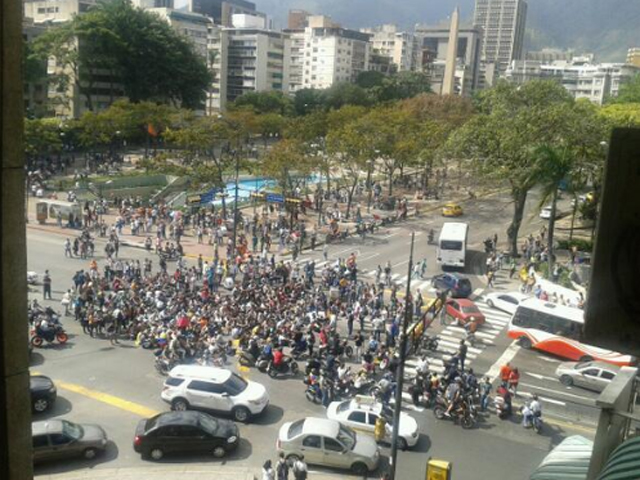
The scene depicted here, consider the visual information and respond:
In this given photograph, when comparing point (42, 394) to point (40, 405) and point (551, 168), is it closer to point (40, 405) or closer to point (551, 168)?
point (40, 405)

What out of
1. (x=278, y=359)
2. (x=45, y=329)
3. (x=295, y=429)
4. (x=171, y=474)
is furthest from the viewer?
(x=45, y=329)

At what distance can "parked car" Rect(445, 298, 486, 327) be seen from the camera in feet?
76.1

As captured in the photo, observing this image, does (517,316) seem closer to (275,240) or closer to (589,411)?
(589,411)

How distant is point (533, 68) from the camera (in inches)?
6555

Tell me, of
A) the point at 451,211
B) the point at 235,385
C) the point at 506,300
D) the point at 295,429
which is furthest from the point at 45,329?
the point at 451,211

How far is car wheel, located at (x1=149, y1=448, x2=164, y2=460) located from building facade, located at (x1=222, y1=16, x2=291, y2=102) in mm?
100163

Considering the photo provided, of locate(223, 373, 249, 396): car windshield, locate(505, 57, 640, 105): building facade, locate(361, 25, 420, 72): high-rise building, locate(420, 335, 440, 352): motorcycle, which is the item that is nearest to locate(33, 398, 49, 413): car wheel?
locate(223, 373, 249, 396): car windshield

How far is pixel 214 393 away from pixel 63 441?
358cm

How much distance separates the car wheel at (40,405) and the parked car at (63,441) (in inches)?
60.7

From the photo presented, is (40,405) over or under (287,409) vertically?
over

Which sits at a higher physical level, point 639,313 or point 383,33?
point 383,33

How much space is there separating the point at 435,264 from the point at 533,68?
14934 centimetres

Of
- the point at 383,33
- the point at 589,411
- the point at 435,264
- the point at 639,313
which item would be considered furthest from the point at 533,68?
the point at 639,313

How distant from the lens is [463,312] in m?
23.3
